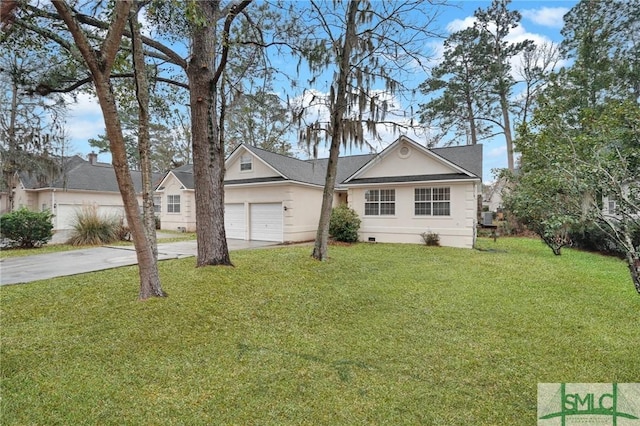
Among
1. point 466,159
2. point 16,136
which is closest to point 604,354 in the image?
point 466,159

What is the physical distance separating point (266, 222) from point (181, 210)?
7956mm

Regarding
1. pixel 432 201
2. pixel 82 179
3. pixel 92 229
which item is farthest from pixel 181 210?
pixel 432 201

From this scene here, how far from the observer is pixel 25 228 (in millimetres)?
12484

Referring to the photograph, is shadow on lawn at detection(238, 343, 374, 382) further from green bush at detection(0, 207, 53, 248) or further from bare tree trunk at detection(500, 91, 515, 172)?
bare tree trunk at detection(500, 91, 515, 172)

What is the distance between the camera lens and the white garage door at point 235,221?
1689 cm

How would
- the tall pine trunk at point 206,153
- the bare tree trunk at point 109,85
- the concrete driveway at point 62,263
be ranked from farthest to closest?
the concrete driveway at point 62,263 → the tall pine trunk at point 206,153 → the bare tree trunk at point 109,85

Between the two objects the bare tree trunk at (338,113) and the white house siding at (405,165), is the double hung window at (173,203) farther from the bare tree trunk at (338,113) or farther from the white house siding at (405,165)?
the bare tree trunk at (338,113)

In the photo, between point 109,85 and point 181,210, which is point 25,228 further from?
point 109,85

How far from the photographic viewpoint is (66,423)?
2574 mm

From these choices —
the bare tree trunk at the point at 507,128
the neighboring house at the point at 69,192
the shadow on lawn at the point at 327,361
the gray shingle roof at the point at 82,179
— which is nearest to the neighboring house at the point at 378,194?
the shadow on lawn at the point at 327,361

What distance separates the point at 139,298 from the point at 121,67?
5.19 m

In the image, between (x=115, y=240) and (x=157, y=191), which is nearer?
(x=115, y=240)

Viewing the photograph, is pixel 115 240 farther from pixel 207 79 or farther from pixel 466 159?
pixel 466 159

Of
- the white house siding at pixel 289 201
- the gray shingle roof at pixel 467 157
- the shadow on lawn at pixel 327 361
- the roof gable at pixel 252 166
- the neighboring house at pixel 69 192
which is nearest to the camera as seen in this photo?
the shadow on lawn at pixel 327 361
